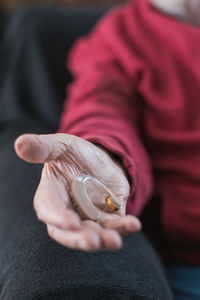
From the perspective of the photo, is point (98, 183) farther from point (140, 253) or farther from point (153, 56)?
point (153, 56)

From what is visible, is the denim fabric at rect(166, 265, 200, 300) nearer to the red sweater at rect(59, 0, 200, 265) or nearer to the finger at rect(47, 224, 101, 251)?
the red sweater at rect(59, 0, 200, 265)

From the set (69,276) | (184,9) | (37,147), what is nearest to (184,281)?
(69,276)

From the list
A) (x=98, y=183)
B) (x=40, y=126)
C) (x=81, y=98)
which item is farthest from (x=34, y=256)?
(x=40, y=126)

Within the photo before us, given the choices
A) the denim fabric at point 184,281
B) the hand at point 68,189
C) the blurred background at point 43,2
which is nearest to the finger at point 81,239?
the hand at point 68,189

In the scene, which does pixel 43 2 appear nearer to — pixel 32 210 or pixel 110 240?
pixel 32 210

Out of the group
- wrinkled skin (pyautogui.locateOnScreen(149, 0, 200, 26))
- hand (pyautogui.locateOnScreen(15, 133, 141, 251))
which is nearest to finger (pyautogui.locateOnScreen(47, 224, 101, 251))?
hand (pyautogui.locateOnScreen(15, 133, 141, 251))
